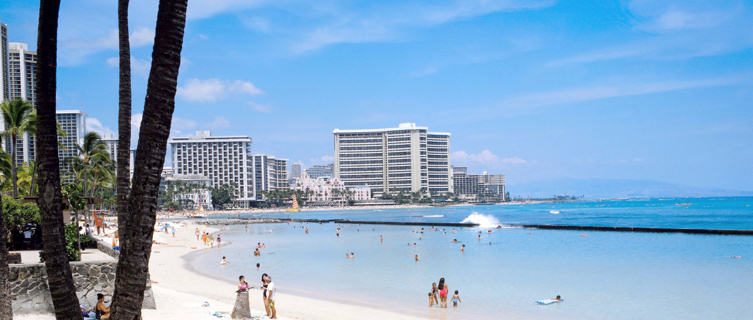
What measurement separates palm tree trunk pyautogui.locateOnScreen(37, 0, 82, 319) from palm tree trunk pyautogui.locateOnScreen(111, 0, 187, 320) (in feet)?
5.57

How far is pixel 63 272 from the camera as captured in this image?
5.95 meters

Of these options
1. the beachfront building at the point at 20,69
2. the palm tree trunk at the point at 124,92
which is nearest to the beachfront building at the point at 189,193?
the beachfront building at the point at 20,69

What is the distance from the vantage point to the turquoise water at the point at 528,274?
21.6 m

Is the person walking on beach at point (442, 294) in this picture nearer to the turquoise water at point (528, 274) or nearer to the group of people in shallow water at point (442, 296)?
the group of people in shallow water at point (442, 296)

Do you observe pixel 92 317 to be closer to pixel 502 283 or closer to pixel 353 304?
pixel 353 304

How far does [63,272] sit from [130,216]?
6.70ft

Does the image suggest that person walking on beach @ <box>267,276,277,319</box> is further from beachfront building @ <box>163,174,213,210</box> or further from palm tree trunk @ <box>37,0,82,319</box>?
beachfront building @ <box>163,174,213,210</box>

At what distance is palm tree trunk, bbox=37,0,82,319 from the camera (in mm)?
5855

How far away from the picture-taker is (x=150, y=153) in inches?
174

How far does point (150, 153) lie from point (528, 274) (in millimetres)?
29617

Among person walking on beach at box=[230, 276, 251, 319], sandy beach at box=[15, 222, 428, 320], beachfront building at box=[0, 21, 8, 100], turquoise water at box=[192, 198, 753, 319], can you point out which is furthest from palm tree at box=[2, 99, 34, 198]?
beachfront building at box=[0, 21, 8, 100]

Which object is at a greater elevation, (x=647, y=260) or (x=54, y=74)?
(x=54, y=74)

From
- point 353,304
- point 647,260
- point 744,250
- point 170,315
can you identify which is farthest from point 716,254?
point 170,315

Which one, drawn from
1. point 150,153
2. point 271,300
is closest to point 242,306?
point 271,300
